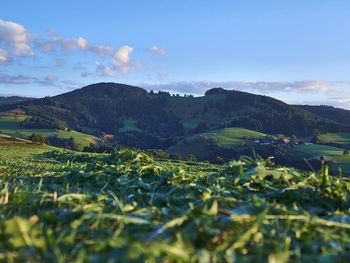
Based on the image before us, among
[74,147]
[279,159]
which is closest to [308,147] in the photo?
[279,159]

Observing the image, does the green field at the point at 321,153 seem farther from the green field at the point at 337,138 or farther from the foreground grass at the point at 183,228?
the foreground grass at the point at 183,228

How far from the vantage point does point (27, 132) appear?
144875 millimetres

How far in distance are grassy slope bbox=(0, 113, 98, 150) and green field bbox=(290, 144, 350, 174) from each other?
63.4 m

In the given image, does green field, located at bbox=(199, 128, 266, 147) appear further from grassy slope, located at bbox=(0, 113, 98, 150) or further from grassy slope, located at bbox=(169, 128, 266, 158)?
grassy slope, located at bbox=(0, 113, 98, 150)

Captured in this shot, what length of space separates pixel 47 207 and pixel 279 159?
118392 mm

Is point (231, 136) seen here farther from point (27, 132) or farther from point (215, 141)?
point (27, 132)

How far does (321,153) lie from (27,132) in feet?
306

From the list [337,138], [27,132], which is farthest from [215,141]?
[27,132]

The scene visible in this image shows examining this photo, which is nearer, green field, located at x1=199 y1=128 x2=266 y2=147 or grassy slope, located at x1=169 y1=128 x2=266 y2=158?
grassy slope, located at x1=169 y1=128 x2=266 y2=158

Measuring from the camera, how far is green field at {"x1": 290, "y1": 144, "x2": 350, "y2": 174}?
108188mm

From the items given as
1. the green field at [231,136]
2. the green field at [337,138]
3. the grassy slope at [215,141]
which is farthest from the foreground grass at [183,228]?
the green field at [337,138]

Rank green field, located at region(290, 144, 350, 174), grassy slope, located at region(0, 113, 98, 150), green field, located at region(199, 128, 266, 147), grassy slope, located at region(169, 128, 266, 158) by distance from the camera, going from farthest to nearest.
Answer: green field, located at region(199, 128, 266, 147) → grassy slope, located at region(169, 128, 266, 158) → grassy slope, located at region(0, 113, 98, 150) → green field, located at region(290, 144, 350, 174)

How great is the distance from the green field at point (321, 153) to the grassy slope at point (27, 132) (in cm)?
6345

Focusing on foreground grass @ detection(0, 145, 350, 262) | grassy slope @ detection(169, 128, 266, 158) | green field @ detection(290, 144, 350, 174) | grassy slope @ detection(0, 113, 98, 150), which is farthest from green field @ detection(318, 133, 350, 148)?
foreground grass @ detection(0, 145, 350, 262)
